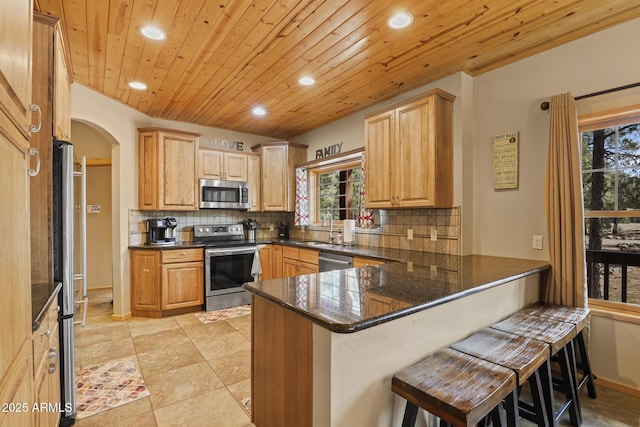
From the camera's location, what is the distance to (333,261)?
354 cm

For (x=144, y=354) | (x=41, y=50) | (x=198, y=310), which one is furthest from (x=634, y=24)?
(x=198, y=310)

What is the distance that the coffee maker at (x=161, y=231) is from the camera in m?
4.04

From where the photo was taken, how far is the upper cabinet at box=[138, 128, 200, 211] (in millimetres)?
3996

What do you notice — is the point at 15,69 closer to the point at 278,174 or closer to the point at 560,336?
the point at 560,336

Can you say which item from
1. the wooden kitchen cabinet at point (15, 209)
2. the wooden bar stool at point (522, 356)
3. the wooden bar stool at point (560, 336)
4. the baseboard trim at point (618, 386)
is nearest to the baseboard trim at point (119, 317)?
the wooden kitchen cabinet at point (15, 209)

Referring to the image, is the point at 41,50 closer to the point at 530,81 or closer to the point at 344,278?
the point at 344,278

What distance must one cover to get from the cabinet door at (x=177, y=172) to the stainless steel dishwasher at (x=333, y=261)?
1.94 meters

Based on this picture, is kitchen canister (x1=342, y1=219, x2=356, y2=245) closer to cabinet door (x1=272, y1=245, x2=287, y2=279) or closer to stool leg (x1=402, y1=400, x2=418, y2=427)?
cabinet door (x1=272, y1=245, x2=287, y2=279)

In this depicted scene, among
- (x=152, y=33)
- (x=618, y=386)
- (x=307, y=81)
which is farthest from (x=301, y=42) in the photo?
(x=618, y=386)

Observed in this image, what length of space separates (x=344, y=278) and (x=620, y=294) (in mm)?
2127

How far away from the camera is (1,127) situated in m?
0.77

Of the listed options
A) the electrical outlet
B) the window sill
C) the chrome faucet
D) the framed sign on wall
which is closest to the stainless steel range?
the chrome faucet

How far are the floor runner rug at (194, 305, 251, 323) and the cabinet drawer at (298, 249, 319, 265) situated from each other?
3.29 ft

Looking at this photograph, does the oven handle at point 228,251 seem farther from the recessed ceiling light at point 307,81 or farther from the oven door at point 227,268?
the recessed ceiling light at point 307,81
